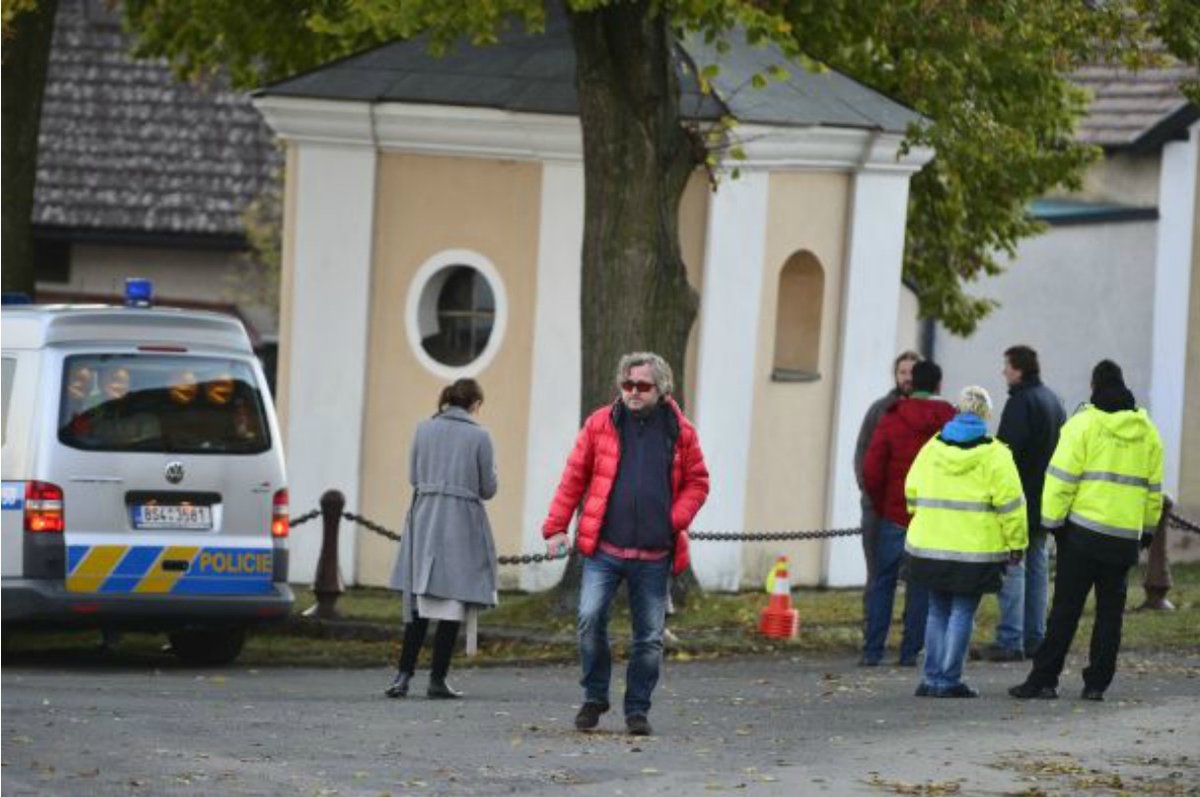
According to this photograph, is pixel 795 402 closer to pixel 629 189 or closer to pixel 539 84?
pixel 539 84

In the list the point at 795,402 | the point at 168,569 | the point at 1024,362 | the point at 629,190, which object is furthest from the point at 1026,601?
the point at 795,402

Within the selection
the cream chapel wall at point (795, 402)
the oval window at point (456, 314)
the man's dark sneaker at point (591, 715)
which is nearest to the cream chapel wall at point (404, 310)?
the oval window at point (456, 314)

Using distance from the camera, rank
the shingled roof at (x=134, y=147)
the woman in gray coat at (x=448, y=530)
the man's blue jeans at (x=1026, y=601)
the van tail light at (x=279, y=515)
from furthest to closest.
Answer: the shingled roof at (x=134, y=147), the man's blue jeans at (x=1026, y=601), the van tail light at (x=279, y=515), the woman in gray coat at (x=448, y=530)

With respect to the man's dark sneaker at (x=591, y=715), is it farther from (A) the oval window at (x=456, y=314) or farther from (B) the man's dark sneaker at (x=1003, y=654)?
(A) the oval window at (x=456, y=314)

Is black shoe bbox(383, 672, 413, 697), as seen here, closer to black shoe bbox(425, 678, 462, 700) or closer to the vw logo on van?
black shoe bbox(425, 678, 462, 700)

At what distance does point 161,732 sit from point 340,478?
33.8ft

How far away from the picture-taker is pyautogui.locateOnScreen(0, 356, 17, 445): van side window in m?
17.8

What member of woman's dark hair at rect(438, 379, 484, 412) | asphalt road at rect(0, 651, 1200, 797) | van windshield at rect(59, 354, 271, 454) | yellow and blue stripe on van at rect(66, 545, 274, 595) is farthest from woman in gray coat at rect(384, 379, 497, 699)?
van windshield at rect(59, 354, 271, 454)

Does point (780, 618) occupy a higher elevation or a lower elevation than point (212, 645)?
higher

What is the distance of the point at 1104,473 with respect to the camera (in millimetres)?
16266

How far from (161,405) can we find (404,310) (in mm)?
6487

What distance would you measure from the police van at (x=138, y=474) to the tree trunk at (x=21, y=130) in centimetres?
774

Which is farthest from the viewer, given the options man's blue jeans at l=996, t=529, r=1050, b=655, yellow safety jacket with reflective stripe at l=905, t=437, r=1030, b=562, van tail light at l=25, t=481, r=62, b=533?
man's blue jeans at l=996, t=529, r=1050, b=655

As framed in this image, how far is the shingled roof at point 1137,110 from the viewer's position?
32.4 meters
